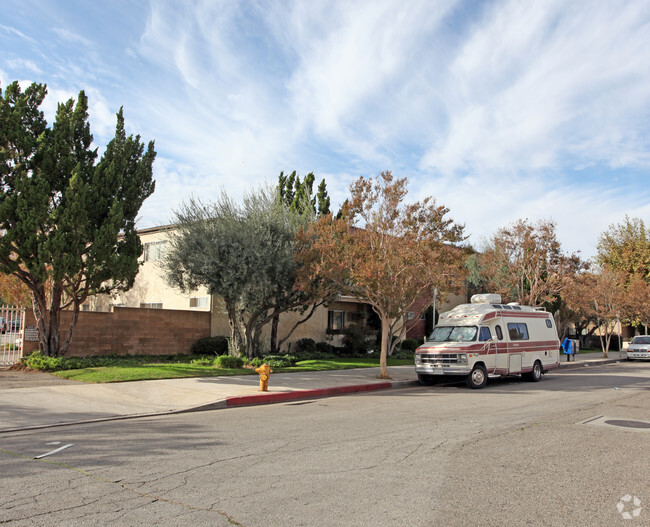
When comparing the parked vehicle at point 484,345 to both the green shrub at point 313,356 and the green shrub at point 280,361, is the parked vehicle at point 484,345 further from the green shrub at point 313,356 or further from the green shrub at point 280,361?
the green shrub at point 313,356

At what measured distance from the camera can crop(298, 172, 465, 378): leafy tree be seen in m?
16.9

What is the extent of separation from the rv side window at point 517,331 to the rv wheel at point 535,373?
1.21 m

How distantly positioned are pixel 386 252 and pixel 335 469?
11267mm

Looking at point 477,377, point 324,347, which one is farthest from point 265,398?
point 324,347

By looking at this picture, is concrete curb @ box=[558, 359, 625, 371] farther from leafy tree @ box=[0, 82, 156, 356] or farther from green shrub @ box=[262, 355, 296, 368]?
leafy tree @ box=[0, 82, 156, 356]

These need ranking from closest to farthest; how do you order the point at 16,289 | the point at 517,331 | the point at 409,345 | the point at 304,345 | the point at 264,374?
the point at 264,374, the point at 517,331, the point at 16,289, the point at 304,345, the point at 409,345

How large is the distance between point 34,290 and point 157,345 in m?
5.92

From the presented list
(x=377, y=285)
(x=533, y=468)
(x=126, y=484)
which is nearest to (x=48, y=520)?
(x=126, y=484)

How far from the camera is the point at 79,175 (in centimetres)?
1655

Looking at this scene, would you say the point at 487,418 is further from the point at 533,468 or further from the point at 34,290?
the point at 34,290

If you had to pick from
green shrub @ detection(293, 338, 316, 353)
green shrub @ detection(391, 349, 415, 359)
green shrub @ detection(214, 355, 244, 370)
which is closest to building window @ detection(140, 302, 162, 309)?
green shrub @ detection(293, 338, 316, 353)

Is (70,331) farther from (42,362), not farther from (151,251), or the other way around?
(151,251)

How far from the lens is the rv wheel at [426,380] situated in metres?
17.2

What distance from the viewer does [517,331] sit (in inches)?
714
